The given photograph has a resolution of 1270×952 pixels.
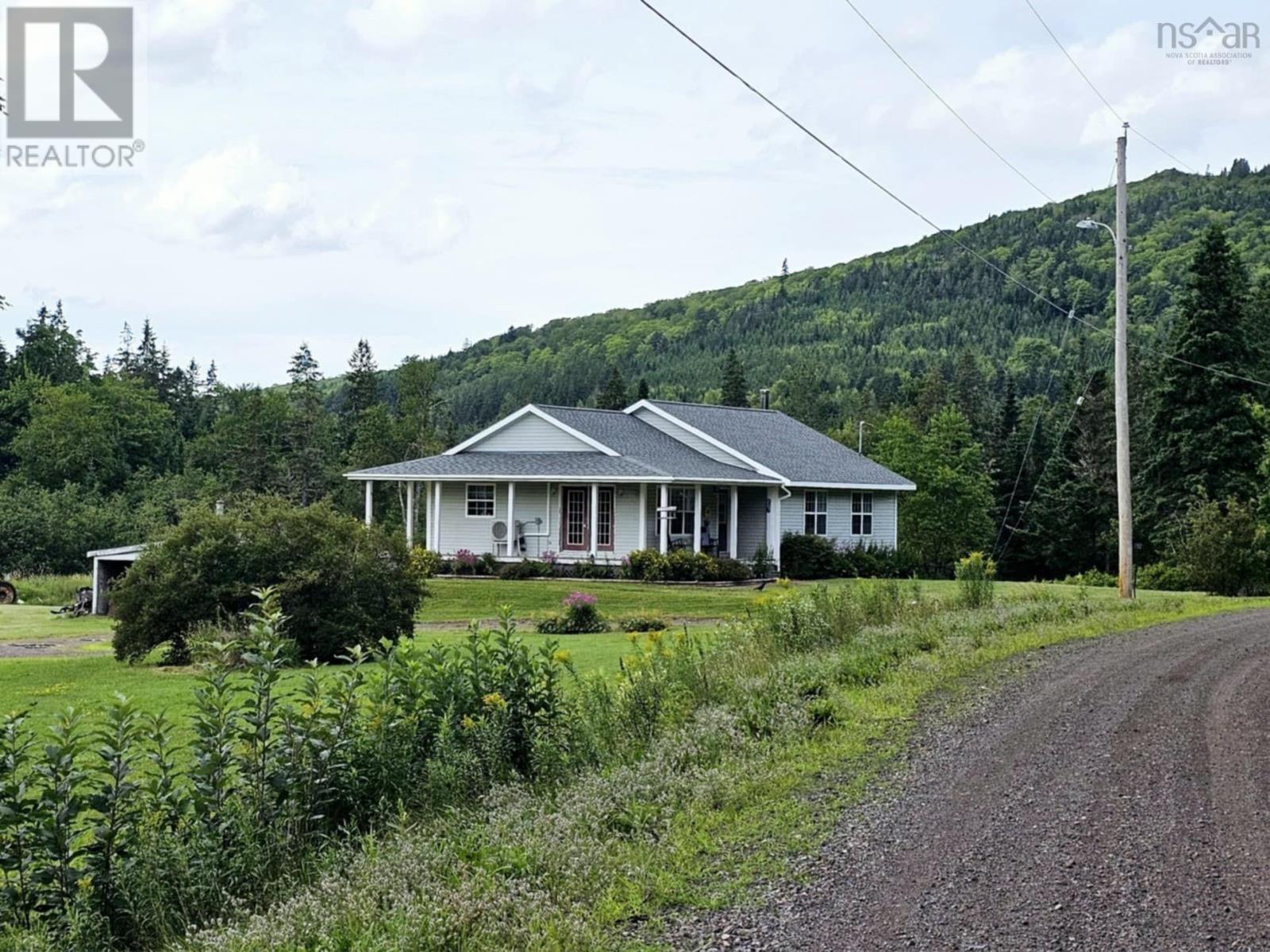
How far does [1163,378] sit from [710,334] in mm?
95760

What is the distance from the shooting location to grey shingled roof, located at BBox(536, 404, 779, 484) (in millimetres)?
35062

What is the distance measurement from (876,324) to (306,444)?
8040cm

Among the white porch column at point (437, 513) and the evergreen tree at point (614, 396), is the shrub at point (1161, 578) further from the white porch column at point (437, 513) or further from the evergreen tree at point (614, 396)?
the evergreen tree at point (614, 396)

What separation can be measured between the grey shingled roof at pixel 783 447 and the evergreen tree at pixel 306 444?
1075 inches

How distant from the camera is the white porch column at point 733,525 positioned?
1436 inches

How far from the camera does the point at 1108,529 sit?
2221 inches

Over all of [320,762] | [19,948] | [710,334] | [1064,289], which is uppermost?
[710,334]

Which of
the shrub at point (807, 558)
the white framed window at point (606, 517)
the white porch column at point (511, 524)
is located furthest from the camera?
the shrub at point (807, 558)

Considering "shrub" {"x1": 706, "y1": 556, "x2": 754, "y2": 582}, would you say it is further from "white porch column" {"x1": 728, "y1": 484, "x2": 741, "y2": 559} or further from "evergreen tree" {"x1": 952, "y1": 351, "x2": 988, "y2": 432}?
"evergreen tree" {"x1": 952, "y1": 351, "x2": 988, "y2": 432}

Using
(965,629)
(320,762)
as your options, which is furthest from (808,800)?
(965,629)

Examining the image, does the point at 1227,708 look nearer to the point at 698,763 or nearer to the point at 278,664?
the point at 698,763

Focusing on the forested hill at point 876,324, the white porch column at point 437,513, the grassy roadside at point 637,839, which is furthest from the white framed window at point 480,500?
the forested hill at point 876,324

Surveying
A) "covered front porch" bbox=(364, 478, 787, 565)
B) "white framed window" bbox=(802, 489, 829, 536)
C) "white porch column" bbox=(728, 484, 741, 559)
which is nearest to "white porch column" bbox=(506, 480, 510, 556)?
"covered front porch" bbox=(364, 478, 787, 565)

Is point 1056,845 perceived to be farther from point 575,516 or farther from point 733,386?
point 733,386
